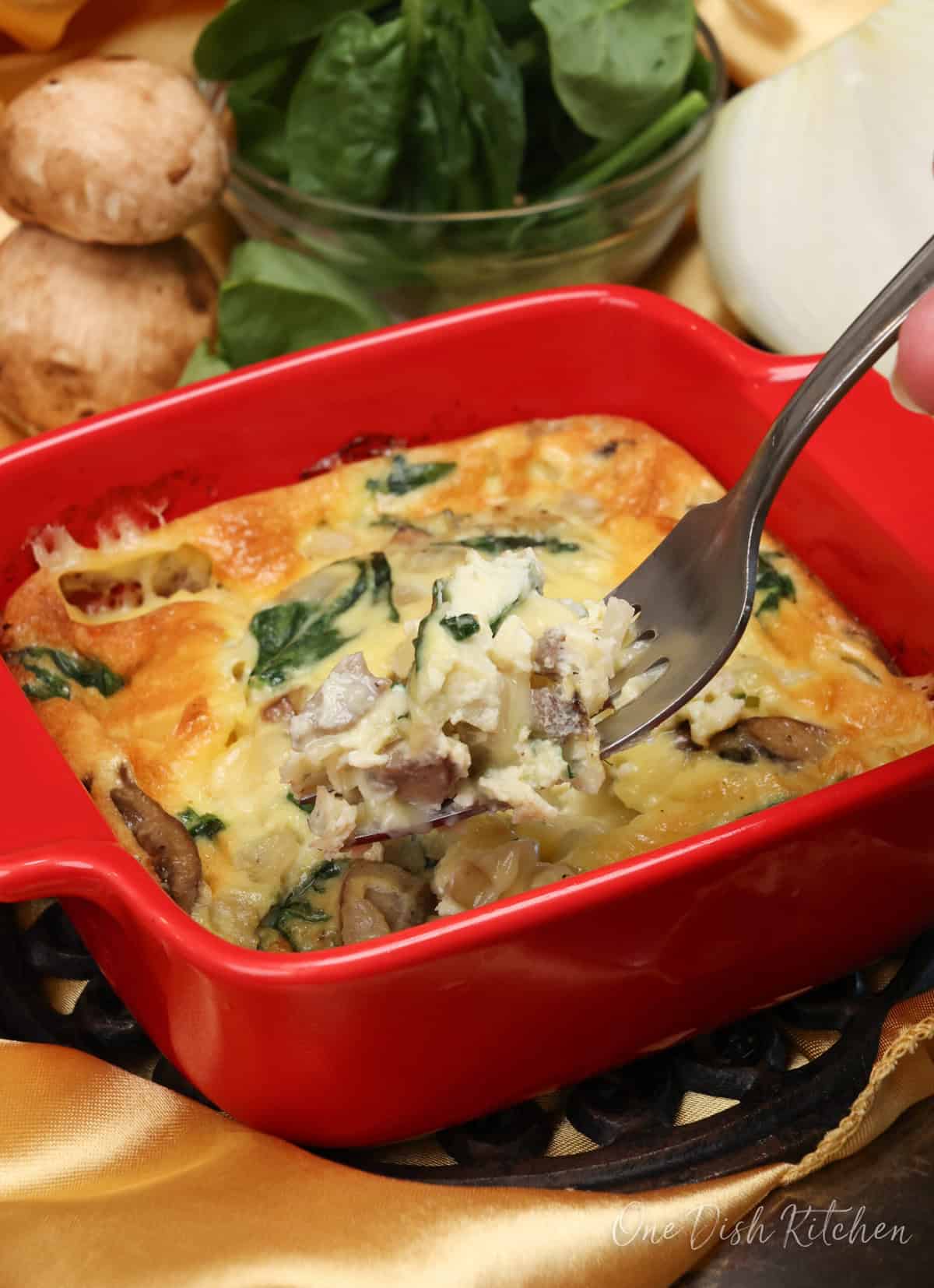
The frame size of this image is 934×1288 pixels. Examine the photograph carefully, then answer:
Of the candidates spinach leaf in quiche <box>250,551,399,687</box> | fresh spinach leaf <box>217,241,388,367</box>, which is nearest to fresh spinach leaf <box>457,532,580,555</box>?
spinach leaf in quiche <box>250,551,399,687</box>

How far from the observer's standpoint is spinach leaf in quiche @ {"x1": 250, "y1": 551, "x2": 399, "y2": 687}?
76.0 inches

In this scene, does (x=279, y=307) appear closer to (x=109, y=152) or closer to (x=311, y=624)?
(x=109, y=152)

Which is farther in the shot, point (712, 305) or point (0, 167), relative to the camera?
point (712, 305)

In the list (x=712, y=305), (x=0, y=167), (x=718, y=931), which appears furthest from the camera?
(x=712, y=305)

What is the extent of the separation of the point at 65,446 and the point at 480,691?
2.77 ft

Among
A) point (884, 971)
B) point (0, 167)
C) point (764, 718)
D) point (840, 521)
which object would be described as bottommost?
point (0, 167)

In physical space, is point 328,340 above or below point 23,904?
above

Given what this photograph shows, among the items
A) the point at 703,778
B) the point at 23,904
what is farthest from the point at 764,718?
the point at 23,904

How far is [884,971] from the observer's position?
1893mm

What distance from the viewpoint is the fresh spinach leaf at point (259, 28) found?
2.62 m

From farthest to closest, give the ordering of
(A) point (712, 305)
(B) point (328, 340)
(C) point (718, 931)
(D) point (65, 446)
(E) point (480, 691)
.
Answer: (A) point (712, 305) → (B) point (328, 340) → (D) point (65, 446) → (C) point (718, 931) → (E) point (480, 691)

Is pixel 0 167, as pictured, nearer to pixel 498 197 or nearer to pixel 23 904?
pixel 498 197

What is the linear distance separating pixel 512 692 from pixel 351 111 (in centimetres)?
147

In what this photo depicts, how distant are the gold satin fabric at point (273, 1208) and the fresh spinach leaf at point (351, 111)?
1.65 metres
